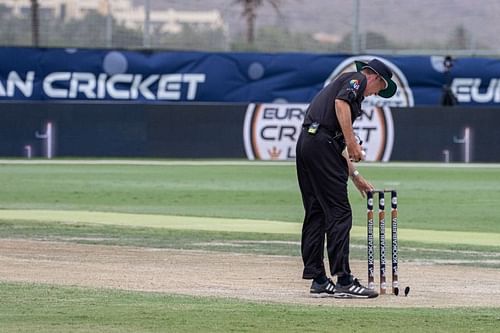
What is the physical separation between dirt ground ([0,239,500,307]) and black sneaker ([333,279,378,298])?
81mm

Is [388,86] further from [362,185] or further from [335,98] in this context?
[362,185]

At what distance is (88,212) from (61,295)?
10.1 m

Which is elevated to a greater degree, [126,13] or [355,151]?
[126,13]

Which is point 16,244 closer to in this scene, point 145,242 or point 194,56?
point 145,242

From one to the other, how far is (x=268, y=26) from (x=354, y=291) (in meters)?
29.1

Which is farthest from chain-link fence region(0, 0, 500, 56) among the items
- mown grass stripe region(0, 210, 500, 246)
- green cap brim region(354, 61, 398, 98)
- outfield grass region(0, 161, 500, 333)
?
green cap brim region(354, 61, 398, 98)

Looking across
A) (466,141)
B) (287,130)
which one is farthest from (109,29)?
(466,141)

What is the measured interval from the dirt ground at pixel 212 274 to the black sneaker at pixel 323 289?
96 millimetres

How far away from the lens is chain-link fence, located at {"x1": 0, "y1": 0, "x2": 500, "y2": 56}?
125 feet

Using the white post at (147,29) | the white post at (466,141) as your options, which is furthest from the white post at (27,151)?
the white post at (466,141)

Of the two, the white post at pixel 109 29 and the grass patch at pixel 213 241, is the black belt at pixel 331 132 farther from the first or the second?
the white post at pixel 109 29

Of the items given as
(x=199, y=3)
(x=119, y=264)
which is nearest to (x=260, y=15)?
(x=199, y=3)

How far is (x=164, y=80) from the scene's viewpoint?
38.0 m

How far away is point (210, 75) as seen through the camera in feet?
125
